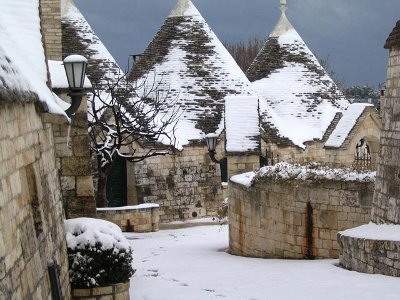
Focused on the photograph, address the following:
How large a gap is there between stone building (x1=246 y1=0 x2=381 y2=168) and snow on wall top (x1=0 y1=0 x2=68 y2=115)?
13246mm

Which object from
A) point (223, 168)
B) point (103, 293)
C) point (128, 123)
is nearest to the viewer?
point (103, 293)

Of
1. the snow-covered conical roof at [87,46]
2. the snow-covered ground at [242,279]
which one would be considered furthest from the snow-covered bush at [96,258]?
the snow-covered conical roof at [87,46]

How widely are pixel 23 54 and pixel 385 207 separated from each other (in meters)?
4.98

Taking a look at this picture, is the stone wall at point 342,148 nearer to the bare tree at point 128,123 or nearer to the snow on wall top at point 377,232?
the bare tree at point 128,123

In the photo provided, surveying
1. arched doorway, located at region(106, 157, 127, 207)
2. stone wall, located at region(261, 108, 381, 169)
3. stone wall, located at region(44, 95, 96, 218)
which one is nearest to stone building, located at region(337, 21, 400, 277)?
stone wall, located at region(44, 95, 96, 218)

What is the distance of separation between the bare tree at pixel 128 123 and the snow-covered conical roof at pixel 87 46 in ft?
1.18

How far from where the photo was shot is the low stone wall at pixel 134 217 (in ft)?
54.1

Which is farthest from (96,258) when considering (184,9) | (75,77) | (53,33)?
(184,9)

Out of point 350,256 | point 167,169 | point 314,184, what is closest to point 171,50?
point 167,169

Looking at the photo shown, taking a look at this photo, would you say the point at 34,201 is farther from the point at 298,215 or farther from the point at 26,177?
the point at 298,215

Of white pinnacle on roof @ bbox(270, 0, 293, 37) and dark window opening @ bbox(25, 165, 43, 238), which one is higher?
white pinnacle on roof @ bbox(270, 0, 293, 37)

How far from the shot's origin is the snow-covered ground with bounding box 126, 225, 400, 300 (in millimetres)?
8945

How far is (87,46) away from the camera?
21.7m

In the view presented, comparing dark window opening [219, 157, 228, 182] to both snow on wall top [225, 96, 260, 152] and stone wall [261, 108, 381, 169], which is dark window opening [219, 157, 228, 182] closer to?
stone wall [261, 108, 381, 169]
